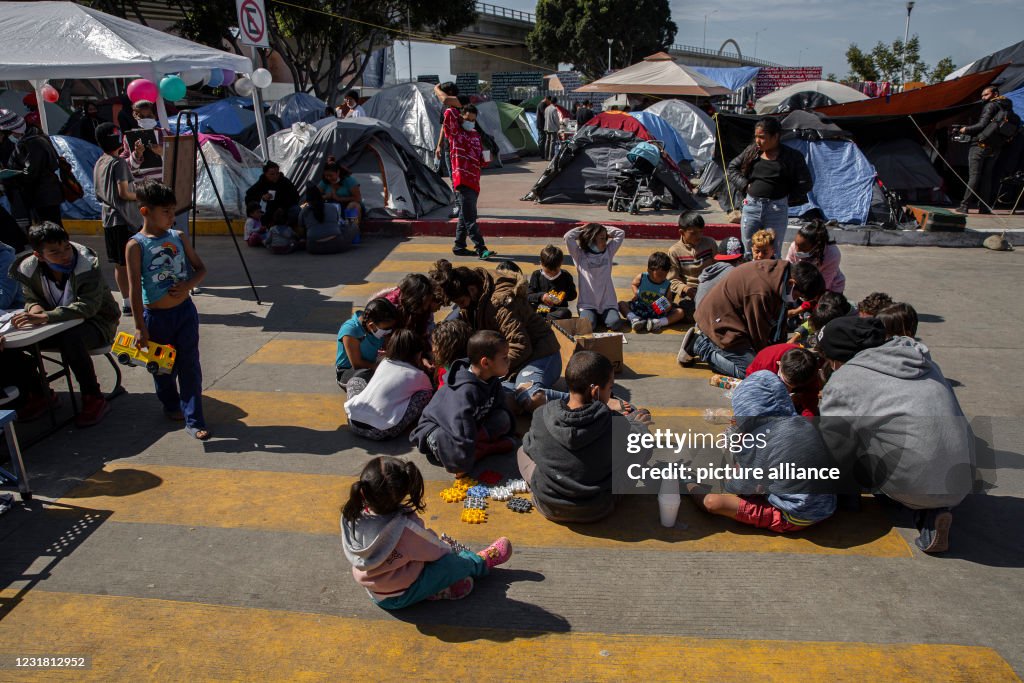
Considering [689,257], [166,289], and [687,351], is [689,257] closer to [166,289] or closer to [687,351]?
[687,351]

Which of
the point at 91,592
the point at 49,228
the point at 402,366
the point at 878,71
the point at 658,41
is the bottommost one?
the point at 91,592

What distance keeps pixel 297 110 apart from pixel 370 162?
12.0 m

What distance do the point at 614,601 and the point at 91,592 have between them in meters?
2.52

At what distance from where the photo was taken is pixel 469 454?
4371 mm

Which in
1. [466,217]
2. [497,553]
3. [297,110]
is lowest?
[497,553]

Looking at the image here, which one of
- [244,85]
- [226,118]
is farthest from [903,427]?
[226,118]

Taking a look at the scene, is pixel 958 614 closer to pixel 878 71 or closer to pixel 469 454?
pixel 469 454

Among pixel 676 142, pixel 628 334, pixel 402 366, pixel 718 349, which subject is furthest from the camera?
pixel 676 142

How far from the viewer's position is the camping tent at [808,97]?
2364cm

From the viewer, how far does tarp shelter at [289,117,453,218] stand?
12031 mm

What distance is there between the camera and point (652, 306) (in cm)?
725

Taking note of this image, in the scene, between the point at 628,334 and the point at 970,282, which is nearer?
the point at 628,334

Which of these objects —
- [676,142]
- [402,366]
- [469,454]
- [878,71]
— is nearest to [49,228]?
[402,366]

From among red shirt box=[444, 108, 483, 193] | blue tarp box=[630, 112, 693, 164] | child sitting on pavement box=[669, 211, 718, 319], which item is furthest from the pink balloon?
blue tarp box=[630, 112, 693, 164]
